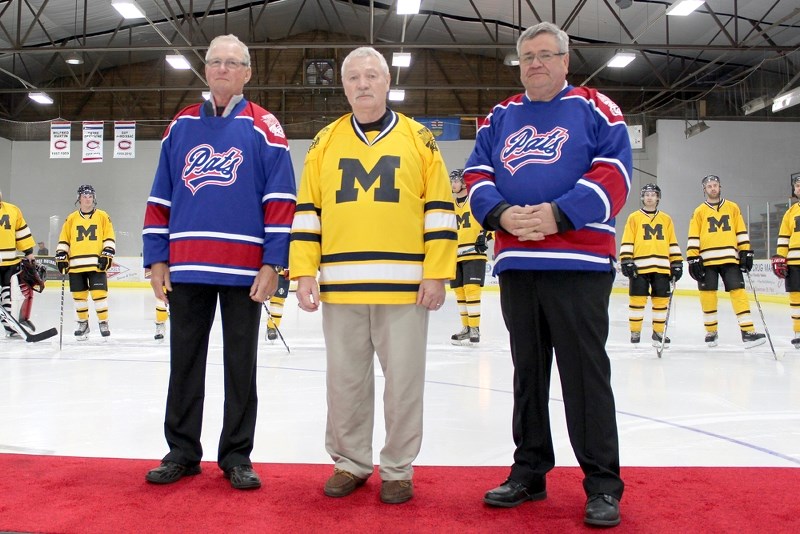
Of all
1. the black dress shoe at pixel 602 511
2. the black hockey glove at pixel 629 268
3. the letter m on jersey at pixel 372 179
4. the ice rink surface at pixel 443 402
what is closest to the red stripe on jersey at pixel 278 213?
the letter m on jersey at pixel 372 179

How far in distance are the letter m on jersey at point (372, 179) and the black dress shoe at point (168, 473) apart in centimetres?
109

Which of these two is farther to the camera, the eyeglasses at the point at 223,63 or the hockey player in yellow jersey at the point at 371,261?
the eyeglasses at the point at 223,63

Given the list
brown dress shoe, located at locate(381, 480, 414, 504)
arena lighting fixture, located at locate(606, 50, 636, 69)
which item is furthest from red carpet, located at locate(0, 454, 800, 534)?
arena lighting fixture, located at locate(606, 50, 636, 69)

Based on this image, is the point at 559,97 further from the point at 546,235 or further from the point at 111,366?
the point at 111,366

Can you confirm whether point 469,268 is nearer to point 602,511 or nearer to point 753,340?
point 753,340

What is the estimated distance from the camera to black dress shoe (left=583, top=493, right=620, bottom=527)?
6.24 feet

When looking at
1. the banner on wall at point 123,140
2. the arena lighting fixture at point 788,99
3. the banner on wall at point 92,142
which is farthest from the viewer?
the banner on wall at point 123,140

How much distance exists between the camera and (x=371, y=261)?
7.15 ft

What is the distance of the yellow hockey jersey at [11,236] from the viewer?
6910mm

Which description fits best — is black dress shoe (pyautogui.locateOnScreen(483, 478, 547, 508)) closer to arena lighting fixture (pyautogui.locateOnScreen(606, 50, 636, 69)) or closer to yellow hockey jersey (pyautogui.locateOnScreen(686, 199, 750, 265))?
yellow hockey jersey (pyautogui.locateOnScreen(686, 199, 750, 265))

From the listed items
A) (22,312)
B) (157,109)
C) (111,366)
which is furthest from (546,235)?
(157,109)

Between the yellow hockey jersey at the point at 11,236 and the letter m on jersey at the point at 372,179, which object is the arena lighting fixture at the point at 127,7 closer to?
the yellow hockey jersey at the point at 11,236

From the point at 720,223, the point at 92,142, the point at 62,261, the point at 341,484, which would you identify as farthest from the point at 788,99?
the point at 92,142

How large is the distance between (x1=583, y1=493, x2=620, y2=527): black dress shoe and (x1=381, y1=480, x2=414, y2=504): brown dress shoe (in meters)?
0.55
